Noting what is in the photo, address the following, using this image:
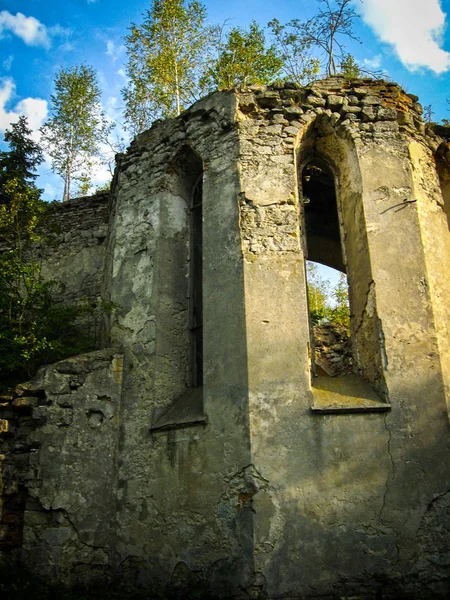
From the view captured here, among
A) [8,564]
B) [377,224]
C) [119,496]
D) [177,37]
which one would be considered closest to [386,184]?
[377,224]

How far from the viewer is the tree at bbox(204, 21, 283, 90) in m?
15.6

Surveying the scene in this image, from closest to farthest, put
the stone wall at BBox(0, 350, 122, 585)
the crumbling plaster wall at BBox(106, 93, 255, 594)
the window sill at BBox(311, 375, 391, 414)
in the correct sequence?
the crumbling plaster wall at BBox(106, 93, 255, 594)
the window sill at BBox(311, 375, 391, 414)
the stone wall at BBox(0, 350, 122, 585)

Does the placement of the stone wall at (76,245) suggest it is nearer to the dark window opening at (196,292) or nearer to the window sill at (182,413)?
the dark window opening at (196,292)

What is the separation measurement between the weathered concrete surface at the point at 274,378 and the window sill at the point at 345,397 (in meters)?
0.03

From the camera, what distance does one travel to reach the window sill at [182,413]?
5996 mm

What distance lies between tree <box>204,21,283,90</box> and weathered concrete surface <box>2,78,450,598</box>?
8798mm

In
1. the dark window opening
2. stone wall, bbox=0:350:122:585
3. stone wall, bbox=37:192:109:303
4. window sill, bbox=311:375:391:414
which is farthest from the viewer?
stone wall, bbox=37:192:109:303

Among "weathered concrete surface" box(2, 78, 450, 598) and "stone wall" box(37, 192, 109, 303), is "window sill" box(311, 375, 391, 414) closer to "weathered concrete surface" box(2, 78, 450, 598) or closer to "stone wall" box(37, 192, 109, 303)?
"weathered concrete surface" box(2, 78, 450, 598)

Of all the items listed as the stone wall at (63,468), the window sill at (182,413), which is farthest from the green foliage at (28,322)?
the window sill at (182,413)

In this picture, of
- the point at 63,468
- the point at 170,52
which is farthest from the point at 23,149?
the point at 63,468

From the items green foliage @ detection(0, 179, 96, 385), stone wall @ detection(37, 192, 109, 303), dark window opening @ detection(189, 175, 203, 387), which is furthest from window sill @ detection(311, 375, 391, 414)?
stone wall @ detection(37, 192, 109, 303)

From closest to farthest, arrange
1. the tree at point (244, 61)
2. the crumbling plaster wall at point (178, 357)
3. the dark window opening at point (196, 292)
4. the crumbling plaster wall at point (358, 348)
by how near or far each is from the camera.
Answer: the crumbling plaster wall at point (358, 348) < the crumbling plaster wall at point (178, 357) < the dark window opening at point (196, 292) < the tree at point (244, 61)

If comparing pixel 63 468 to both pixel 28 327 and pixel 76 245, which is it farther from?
pixel 76 245

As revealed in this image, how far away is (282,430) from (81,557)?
104 inches
